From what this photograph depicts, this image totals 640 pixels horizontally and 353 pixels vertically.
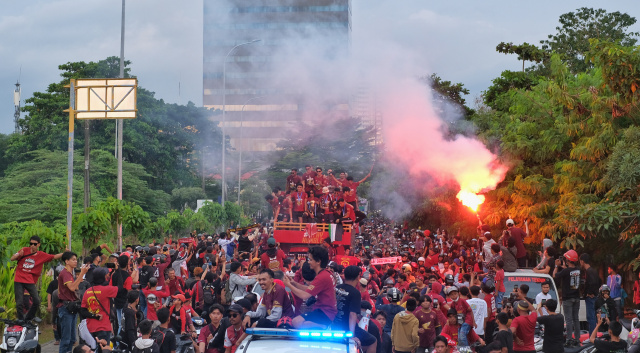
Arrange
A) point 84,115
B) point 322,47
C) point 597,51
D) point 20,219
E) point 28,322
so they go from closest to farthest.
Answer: point 28,322 → point 597,51 → point 84,115 → point 20,219 → point 322,47

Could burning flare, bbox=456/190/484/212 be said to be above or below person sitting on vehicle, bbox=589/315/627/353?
above

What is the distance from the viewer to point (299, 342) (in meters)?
7.21

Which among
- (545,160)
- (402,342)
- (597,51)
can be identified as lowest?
(402,342)

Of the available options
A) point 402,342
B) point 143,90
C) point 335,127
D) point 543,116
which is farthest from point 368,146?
point 402,342

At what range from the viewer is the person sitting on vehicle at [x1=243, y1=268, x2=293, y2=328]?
30.3 feet

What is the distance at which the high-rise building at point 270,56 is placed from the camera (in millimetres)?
55956

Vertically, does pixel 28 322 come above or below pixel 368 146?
below

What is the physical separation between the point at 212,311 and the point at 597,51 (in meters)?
12.0

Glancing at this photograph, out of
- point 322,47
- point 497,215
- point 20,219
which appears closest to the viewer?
point 497,215

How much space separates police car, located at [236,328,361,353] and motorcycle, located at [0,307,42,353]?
462 cm

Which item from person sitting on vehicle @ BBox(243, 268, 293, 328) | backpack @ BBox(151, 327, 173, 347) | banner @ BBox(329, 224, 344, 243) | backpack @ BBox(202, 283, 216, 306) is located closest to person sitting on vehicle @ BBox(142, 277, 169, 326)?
backpack @ BBox(202, 283, 216, 306)

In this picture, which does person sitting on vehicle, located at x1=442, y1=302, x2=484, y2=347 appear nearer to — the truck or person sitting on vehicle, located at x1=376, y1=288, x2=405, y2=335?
person sitting on vehicle, located at x1=376, y1=288, x2=405, y2=335

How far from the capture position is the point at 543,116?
25.8 meters

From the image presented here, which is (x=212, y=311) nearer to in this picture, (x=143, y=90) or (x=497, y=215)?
(x=497, y=215)
